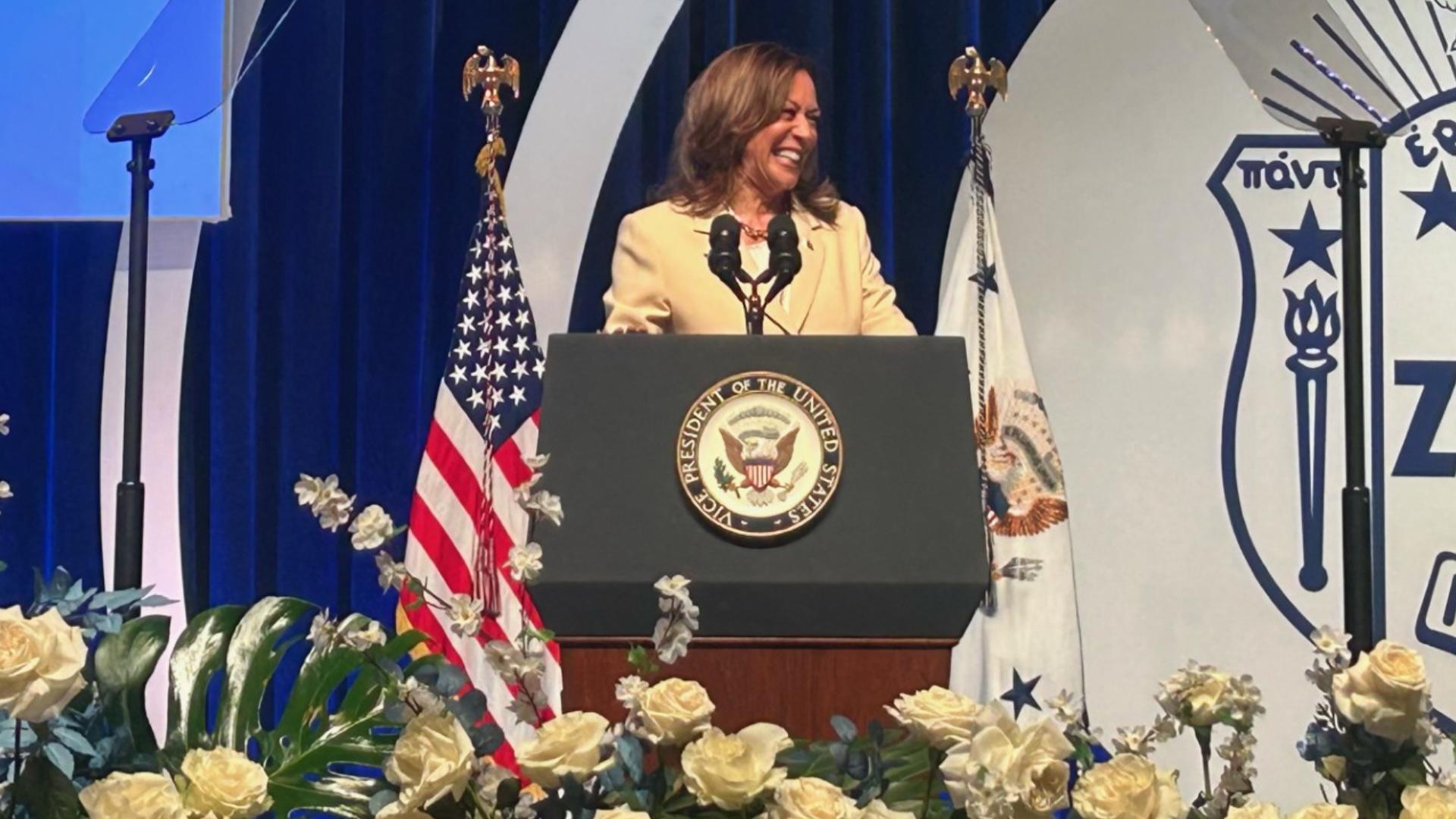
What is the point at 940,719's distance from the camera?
3.02 ft

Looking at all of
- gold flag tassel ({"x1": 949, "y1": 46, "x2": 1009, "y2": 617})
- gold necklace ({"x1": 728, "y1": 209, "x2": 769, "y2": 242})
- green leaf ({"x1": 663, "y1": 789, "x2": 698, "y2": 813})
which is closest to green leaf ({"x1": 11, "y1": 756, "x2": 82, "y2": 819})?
green leaf ({"x1": 663, "y1": 789, "x2": 698, "y2": 813})

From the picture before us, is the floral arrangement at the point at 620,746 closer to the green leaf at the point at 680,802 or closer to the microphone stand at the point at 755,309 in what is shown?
the green leaf at the point at 680,802

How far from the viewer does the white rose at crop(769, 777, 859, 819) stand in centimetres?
88

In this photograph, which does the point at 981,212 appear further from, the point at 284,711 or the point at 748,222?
Answer: the point at 284,711

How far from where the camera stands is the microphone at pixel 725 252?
6.08 ft

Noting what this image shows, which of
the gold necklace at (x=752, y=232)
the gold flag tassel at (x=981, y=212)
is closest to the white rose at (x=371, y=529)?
the gold necklace at (x=752, y=232)

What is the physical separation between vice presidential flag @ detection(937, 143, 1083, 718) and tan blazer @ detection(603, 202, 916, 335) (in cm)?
75

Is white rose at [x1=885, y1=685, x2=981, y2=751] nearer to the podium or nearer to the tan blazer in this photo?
the podium

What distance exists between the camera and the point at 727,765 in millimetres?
896

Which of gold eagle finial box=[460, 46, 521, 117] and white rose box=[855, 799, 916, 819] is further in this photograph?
gold eagle finial box=[460, 46, 521, 117]

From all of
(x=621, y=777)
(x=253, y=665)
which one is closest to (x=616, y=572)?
(x=253, y=665)

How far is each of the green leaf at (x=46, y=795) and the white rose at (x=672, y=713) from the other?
0.32 m

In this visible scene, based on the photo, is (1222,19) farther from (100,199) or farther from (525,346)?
(100,199)

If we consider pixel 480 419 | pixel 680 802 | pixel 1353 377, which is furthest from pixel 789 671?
pixel 480 419
